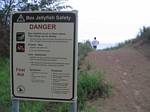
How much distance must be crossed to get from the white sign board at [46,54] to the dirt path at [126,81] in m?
4.35

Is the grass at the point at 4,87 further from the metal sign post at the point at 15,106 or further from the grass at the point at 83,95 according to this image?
the metal sign post at the point at 15,106

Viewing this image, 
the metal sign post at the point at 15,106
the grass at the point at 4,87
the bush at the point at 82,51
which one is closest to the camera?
the metal sign post at the point at 15,106

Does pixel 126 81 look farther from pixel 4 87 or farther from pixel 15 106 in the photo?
pixel 15 106

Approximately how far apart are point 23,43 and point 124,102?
5260 mm

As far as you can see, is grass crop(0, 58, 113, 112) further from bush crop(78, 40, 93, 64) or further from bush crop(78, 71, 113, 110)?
bush crop(78, 40, 93, 64)

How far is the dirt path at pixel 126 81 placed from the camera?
9.44 meters

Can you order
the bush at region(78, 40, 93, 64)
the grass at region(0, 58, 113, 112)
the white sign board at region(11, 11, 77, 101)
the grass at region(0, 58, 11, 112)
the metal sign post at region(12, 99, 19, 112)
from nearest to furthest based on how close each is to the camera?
the white sign board at region(11, 11, 77, 101) → the metal sign post at region(12, 99, 19, 112) → the grass at region(0, 58, 113, 112) → the grass at region(0, 58, 11, 112) → the bush at region(78, 40, 93, 64)

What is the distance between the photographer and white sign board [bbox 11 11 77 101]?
468 cm

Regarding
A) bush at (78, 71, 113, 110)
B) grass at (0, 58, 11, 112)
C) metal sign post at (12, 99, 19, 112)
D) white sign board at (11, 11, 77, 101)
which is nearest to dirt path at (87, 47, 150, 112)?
bush at (78, 71, 113, 110)

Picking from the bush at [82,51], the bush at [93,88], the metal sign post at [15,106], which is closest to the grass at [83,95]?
the bush at [93,88]

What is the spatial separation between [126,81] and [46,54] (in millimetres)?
7210

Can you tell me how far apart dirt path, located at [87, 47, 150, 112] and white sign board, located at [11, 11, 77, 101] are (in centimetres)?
435

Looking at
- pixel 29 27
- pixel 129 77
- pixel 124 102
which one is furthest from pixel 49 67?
pixel 129 77

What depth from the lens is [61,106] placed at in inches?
364
